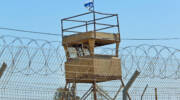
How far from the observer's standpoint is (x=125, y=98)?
1017 centimetres

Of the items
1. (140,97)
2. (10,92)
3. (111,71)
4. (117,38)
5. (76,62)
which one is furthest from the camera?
(117,38)

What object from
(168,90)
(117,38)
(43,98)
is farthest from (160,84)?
(117,38)

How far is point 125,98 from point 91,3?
9.48m

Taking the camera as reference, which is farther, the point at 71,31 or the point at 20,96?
the point at 71,31

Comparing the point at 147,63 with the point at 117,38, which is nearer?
the point at 147,63

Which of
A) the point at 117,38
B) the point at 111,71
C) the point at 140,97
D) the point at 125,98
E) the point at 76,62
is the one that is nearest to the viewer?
the point at 125,98

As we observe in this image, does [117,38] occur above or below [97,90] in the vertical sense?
above

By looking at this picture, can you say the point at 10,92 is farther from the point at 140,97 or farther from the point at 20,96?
the point at 140,97

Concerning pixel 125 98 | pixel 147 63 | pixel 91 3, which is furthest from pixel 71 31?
pixel 125 98

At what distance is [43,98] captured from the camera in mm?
9922

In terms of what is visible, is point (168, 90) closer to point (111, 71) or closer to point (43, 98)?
point (43, 98)

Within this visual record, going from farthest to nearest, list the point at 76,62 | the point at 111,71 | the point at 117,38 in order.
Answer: the point at 117,38 → the point at 111,71 → the point at 76,62

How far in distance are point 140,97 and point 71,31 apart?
8109 mm

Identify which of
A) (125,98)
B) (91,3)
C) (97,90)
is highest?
(91,3)
